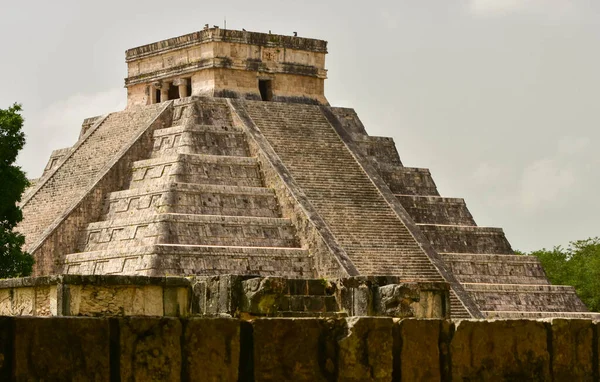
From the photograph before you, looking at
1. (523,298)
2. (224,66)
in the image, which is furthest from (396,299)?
(224,66)

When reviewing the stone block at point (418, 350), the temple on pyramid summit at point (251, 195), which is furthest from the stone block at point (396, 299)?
the stone block at point (418, 350)

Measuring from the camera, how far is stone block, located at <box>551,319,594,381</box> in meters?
8.52

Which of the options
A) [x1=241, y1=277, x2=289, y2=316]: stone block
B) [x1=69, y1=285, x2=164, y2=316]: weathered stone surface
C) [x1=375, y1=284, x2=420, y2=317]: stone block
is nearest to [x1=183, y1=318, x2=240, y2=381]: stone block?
[x1=69, y1=285, x2=164, y2=316]: weathered stone surface

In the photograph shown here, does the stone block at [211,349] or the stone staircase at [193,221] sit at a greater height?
the stone staircase at [193,221]

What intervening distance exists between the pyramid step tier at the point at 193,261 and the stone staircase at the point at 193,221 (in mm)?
22

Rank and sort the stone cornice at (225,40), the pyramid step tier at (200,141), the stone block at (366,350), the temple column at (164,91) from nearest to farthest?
the stone block at (366,350) → the pyramid step tier at (200,141) → the stone cornice at (225,40) → the temple column at (164,91)

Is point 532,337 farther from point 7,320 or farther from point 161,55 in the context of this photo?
point 161,55

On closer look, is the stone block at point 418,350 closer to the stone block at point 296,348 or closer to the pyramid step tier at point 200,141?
the stone block at point 296,348

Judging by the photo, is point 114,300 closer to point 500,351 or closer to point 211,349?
point 500,351

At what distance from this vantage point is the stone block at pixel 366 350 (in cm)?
741

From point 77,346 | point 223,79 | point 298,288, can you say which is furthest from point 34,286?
point 223,79

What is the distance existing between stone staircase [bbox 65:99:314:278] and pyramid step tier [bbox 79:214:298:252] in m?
0.02

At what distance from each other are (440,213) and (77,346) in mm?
32133

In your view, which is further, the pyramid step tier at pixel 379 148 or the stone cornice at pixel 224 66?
the pyramid step tier at pixel 379 148
